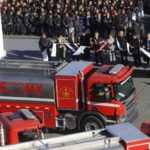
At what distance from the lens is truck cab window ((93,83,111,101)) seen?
18.4 meters

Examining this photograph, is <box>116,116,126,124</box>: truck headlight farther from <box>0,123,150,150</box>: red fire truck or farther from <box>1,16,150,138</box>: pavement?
<box>0,123,150,150</box>: red fire truck

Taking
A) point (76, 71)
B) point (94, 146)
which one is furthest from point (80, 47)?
point (94, 146)

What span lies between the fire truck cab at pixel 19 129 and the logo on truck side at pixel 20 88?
2.04m

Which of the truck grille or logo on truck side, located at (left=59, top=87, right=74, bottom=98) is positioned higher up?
logo on truck side, located at (left=59, top=87, right=74, bottom=98)

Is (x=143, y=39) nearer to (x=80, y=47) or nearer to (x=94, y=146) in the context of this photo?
(x=80, y=47)

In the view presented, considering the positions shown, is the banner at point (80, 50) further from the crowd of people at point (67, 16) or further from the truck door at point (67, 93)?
the truck door at point (67, 93)

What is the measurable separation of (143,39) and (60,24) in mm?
6228

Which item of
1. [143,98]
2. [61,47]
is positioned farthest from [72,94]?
[61,47]

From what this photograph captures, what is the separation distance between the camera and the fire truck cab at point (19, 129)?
1611cm

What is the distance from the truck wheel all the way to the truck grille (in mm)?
902

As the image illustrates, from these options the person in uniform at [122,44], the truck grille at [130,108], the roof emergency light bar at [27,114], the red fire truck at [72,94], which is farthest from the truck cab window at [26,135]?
the person in uniform at [122,44]

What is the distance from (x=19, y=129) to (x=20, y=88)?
3.03 metres

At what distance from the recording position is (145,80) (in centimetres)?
2430

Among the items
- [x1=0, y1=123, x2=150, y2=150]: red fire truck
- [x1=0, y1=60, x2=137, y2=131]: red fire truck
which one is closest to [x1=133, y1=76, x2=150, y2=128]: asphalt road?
→ [x1=0, y1=60, x2=137, y2=131]: red fire truck
